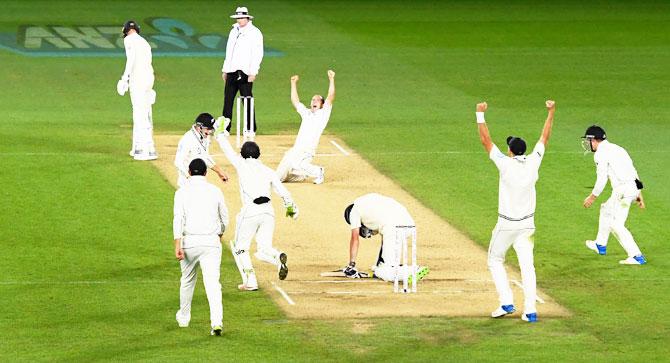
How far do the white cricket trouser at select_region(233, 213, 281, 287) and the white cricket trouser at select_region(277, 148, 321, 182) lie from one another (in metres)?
6.14

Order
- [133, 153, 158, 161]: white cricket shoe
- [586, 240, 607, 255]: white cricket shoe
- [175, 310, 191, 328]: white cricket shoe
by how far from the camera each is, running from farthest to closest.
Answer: [133, 153, 158, 161]: white cricket shoe → [586, 240, 607, 255]: white cricket shoe → [175, 310, 191, 328]: white cricket shoe

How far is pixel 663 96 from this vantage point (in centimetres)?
3528

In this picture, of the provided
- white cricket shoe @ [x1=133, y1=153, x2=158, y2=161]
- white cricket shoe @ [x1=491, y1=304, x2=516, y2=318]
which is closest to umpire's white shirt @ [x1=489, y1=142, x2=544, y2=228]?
white cricket shoe @ [x1=491, y1=304, x2=516, y2=318]

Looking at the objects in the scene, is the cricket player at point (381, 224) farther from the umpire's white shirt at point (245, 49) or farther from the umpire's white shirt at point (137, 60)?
the umpire's white shirt at point (245, 49)

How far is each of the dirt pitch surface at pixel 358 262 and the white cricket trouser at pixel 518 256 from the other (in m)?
0.41

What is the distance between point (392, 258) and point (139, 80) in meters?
8.71

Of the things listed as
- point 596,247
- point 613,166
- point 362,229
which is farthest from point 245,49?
point 613,166

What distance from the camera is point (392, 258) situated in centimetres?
1948

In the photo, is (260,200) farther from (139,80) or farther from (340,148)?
(340,148)

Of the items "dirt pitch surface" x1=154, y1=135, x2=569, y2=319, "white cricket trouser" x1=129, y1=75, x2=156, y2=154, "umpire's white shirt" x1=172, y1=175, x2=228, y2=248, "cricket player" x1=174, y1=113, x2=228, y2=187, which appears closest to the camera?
"umpire's white shirt" x1=172, y1=175, x2=228, y2=248

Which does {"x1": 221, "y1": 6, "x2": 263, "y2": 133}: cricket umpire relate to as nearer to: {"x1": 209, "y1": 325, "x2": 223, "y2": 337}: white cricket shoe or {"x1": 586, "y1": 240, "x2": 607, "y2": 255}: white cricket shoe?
{"x1": 586, "y1": 240, "x2": 607, "y2": 255}: white cricket shoe

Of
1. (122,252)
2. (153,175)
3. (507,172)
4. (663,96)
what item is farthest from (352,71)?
(507,172)

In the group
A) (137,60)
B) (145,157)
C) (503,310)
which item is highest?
(137,60)

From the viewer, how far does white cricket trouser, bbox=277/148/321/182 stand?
25.1 m
